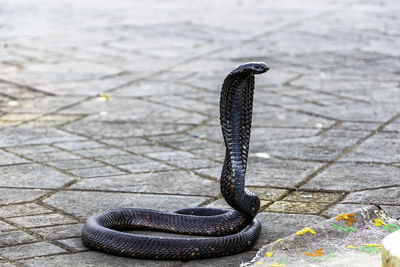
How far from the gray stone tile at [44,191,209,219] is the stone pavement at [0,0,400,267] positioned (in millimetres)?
10

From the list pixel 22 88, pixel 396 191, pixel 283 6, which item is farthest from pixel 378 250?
pixel 283 6

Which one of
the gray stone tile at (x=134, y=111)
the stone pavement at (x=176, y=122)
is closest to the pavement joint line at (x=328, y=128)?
the stone pavement at (x=176, y=122)

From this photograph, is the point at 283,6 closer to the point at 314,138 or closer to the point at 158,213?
the point at 314,138

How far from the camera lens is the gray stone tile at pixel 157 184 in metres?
4.63

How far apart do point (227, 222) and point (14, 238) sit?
0.97m

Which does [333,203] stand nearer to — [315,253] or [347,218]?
[347,218]

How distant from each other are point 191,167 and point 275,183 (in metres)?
0.59

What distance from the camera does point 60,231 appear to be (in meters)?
3.95

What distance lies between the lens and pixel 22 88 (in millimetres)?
7426

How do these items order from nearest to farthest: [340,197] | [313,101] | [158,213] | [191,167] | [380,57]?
1. [158,213]
2. [340,197]
3. [191,167]
4. [313,101]
5. [380,57]

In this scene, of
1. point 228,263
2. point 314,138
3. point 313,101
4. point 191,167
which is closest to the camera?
point 228,263

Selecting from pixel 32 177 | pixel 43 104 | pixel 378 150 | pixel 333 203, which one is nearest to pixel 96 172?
pixel 32 177

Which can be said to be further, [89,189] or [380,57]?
[380,57]

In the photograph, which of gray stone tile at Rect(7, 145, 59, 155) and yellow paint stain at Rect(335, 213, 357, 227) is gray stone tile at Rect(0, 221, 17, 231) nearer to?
gray stone tile at Rect(7, 145, 59, 155)
